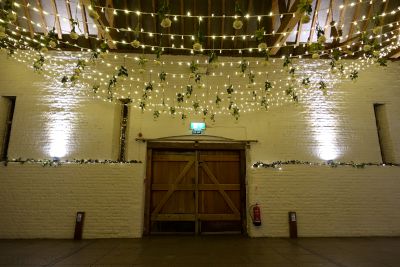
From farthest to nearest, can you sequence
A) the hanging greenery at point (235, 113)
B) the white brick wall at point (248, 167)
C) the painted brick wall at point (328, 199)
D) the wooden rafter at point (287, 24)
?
the hanging greenery at point (235, 113) → the painted brick wall at point (328, 199) → the white brick wall at point (248, 167) → the wooden rafter at point (287, 24)

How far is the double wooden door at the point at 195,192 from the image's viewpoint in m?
5.60

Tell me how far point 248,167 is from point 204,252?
7.29 ft

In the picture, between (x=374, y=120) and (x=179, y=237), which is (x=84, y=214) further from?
(x=374, y=120)

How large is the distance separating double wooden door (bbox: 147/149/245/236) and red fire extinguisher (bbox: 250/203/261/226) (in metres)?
0.32

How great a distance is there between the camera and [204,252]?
3.96 metres

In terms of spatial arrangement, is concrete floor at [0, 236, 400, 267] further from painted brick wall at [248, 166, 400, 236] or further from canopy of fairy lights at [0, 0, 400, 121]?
canopy of fairy lights at [0, 0, 400, 121]

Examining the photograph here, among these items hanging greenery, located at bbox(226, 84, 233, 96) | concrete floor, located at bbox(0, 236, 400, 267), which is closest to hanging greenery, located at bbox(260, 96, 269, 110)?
hanging greenery, located at bbox(226, 84, 233, 96)

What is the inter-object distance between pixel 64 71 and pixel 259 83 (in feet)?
14.1

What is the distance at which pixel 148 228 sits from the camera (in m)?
5.46

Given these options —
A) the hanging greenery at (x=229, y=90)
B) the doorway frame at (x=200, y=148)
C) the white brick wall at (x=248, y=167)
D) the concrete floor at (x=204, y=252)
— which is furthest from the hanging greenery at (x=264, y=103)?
the concrete floor at (x=204, y=252)

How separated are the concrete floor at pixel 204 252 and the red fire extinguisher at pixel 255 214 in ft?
1.15

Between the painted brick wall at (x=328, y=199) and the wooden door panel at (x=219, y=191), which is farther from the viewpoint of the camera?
the wooden door panel at (x=219, y=191)

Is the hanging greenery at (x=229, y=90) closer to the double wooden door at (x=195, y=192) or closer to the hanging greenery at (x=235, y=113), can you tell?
the hanging greenery at (x=235, y=113)

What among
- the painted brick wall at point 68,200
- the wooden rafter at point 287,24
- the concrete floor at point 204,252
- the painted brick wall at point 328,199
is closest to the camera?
the concrete floor at point 204,252
